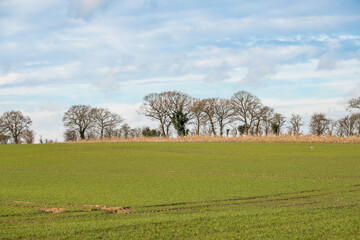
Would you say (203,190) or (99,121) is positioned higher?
(99,121)

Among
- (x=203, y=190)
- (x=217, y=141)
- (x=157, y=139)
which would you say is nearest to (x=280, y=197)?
(x=203, y=190)

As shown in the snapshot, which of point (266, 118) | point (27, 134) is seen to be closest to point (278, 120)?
point (266, 118)

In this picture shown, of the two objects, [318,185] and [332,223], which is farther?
[318,185]

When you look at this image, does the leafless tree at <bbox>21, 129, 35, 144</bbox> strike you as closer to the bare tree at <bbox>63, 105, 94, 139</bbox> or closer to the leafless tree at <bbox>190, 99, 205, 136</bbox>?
the bare tree at <bbox>63, 105, 94, 139</bbox>

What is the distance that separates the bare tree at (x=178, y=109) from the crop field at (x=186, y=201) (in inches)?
1825

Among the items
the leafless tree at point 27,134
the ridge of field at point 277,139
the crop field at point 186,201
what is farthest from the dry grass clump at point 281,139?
the leafless tree at point 27,134

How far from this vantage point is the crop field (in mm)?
10719

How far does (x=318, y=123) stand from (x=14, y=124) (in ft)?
207

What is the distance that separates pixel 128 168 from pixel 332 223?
21.6m

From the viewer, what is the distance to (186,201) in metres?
16.1

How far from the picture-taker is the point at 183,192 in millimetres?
18609

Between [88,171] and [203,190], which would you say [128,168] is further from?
[203,190]

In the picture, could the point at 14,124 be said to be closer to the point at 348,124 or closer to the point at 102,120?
the point at 102,120

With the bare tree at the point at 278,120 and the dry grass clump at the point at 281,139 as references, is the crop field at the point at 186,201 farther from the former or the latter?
the bare tree at the point at 278,120
